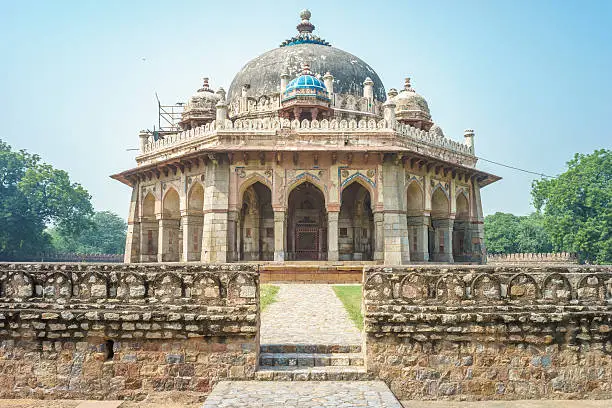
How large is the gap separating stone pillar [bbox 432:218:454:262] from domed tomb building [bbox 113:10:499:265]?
43 millimetres

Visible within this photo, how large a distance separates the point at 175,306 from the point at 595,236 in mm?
27850

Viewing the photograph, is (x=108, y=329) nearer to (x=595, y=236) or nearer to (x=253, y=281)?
(x=253, y=281)

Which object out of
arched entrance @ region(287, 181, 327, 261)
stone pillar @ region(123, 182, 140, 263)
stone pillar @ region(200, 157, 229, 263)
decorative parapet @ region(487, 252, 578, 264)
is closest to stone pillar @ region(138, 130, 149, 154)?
stone pillar @ region(123, 182, 140, 263)

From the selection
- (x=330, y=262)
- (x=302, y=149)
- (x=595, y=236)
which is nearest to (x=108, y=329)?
(x=330, y=262)

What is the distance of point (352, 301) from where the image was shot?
10172mm

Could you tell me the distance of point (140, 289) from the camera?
17.5 ft

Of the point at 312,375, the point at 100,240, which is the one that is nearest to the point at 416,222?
the point at 312,375

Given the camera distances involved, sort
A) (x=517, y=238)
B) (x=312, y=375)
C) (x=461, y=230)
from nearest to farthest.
Result: (x=312, y=375), (x=461, y=230), (x=517, y=238)

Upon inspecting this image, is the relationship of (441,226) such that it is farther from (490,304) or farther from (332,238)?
(490,304)

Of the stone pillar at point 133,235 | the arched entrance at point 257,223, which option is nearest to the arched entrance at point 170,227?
the stone pillar at point 133,235

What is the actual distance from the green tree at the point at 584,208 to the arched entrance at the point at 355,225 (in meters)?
14.2

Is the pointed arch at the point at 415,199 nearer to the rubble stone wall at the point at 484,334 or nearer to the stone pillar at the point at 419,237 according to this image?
the stone pillar at the point at 419,237

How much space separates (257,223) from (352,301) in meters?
10.6

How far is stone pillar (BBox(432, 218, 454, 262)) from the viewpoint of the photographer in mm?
19375
